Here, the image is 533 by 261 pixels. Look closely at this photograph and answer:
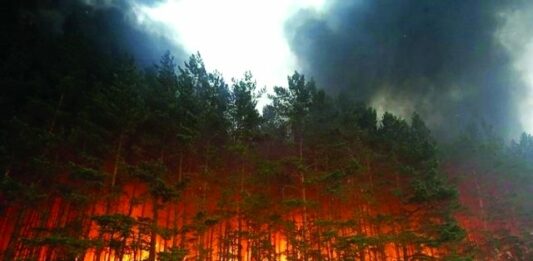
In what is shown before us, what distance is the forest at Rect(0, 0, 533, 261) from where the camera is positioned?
68.8 ft

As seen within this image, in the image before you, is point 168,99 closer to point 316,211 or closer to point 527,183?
point 316,211

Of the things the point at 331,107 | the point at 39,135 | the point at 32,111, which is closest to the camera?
the point at 39,135

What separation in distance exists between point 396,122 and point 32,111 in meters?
27.7

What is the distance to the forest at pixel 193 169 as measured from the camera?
21.0 metres

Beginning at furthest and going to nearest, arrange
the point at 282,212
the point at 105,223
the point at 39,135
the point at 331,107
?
the point at 331,107 → the point at 282,212 → the point at 39,135 → the point at 105,223

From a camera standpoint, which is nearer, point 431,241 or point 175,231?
point 175,231

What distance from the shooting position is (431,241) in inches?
1011

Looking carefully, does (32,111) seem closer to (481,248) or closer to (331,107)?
(331,107)

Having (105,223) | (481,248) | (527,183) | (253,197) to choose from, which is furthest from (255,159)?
(527,183)

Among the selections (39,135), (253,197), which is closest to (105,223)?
(39,135)

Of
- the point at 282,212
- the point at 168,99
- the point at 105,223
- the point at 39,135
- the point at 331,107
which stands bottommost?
the point at 105,223

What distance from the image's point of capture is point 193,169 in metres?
28.8

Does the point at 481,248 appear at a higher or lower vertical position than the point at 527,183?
lower

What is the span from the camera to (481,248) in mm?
33344
